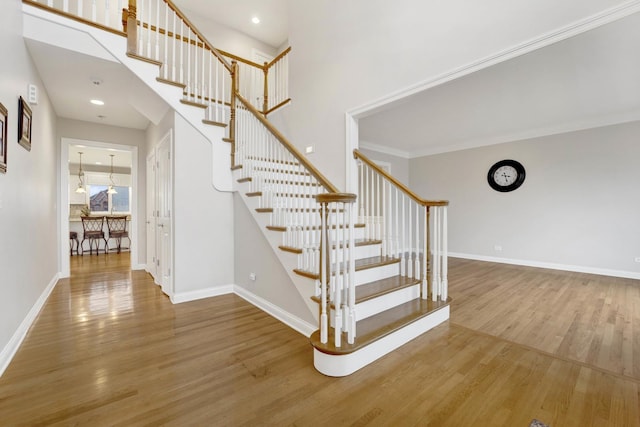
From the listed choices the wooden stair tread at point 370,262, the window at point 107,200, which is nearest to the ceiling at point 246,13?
the wooden stair tread at point 370,262

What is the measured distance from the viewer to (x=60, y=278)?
446cm

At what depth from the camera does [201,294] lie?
11.5ft

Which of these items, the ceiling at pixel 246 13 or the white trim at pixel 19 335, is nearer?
the white trim at pixel 19 335

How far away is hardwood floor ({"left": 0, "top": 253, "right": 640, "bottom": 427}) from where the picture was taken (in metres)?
1.50

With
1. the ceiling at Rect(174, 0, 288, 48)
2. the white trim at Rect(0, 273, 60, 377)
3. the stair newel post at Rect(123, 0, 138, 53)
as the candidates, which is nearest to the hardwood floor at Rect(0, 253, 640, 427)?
the white trim at Rect(0, 273, 60, 377)

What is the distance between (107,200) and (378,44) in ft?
33.3

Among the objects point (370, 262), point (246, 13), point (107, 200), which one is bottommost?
point (370, 262)

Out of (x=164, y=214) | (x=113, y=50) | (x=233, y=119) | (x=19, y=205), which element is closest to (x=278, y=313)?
(x=164, y=214)

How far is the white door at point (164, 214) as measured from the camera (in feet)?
11.5

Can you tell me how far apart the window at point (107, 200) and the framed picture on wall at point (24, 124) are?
7.83 m

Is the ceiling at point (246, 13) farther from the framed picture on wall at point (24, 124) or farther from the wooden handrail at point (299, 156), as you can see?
the framed picture on wall at point (24, 124)

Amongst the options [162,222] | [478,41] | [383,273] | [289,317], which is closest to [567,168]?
[478,41]

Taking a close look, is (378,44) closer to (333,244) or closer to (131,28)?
(333,244)

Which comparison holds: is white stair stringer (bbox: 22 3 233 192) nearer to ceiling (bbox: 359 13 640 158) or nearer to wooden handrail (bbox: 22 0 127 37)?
wooden handrail (bbox: 22 0 127 37)
